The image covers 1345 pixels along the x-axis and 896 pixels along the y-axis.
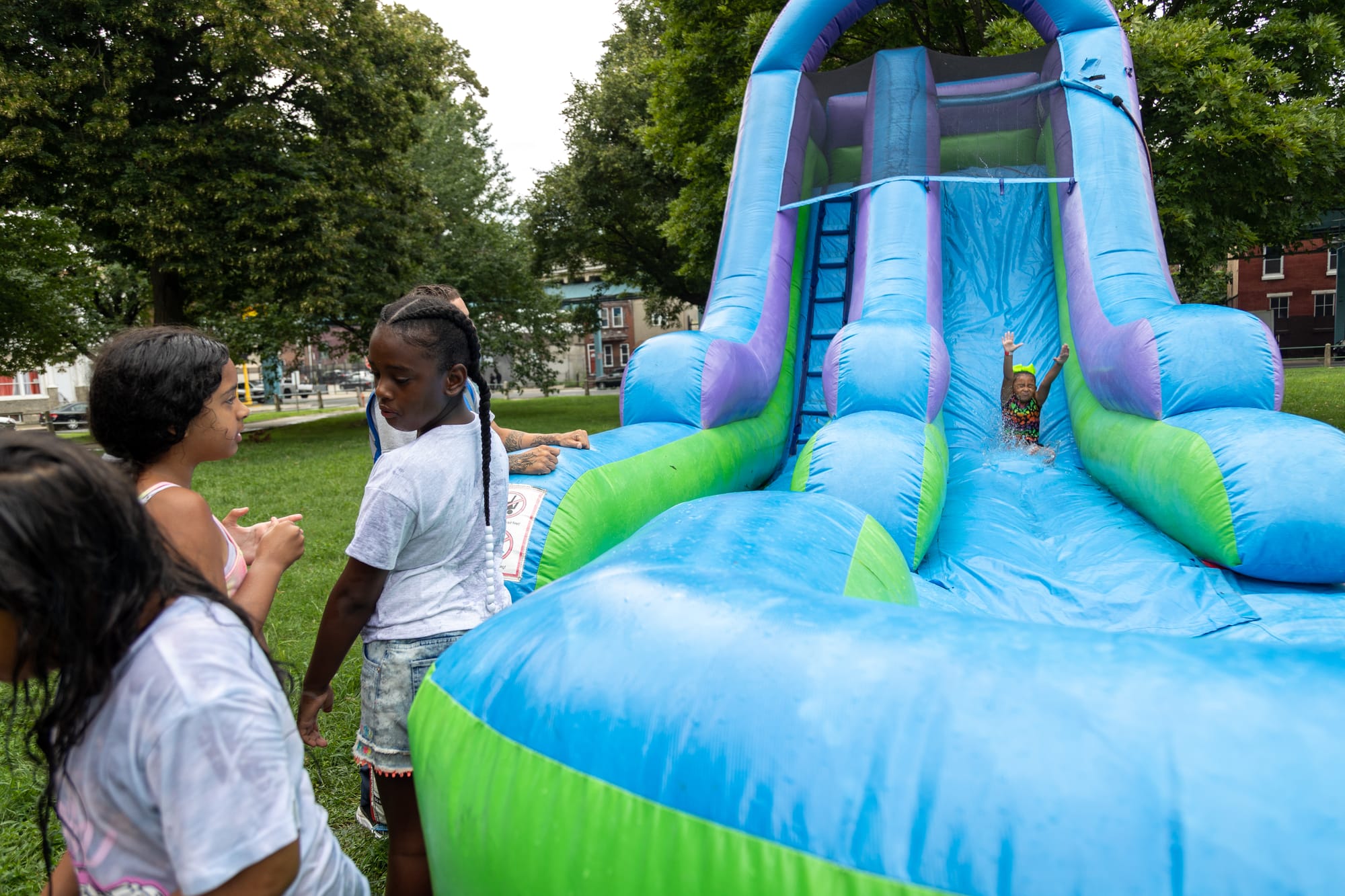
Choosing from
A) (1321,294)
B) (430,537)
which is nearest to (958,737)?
(430,537)

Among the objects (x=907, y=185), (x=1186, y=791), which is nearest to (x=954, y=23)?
(x=907, y=185)

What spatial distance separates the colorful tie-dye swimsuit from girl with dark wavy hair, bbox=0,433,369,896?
5164 millimetres

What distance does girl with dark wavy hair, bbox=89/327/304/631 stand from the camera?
4.88 ft

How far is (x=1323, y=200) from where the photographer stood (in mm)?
9180

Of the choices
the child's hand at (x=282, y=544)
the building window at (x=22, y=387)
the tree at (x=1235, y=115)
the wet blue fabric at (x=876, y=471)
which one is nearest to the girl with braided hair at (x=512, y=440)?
the child's hand at (x=282, y=544)

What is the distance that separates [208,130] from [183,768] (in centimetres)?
1362

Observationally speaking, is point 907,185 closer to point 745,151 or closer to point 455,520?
point 745,151

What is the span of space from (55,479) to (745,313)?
5066 mm

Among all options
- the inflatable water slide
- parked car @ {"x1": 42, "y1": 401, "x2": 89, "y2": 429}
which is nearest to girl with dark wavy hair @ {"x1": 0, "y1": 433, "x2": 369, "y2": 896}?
the inflatable water slide

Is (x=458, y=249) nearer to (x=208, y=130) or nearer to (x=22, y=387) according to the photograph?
(x=208, y=130)

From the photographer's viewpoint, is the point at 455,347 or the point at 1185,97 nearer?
the point at 455,347

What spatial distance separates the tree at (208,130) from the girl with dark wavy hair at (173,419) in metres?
11.8

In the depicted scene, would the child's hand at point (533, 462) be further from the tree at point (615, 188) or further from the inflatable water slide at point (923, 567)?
the tree at point (615, 188)

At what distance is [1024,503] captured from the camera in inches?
181
